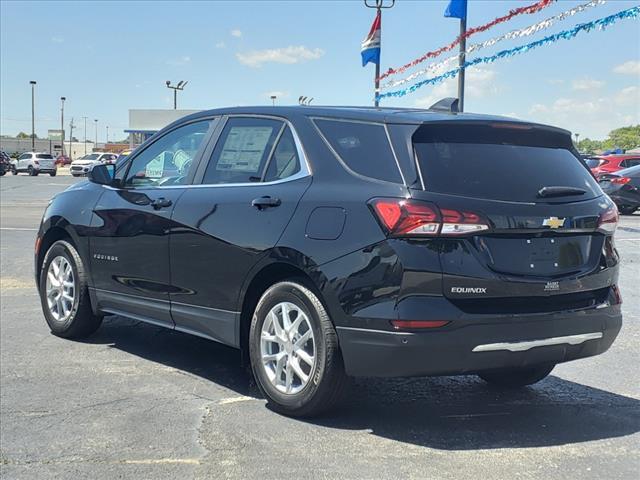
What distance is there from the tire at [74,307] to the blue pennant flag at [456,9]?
11054 millimetres

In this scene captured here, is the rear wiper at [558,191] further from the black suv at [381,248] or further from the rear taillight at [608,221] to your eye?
the rear taillight at [608,221]

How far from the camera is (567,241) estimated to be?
154 inches

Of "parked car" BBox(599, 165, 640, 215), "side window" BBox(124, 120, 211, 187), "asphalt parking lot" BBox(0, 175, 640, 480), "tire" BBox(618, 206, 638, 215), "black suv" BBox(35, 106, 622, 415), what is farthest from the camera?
"tire" BBox(618, 206, 638, 215)

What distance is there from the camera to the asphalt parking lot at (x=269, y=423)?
11.5 feet

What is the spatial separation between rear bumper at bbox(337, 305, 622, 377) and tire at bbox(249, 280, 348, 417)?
0.12 m

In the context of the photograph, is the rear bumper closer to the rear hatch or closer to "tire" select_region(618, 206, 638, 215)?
the rear hatch

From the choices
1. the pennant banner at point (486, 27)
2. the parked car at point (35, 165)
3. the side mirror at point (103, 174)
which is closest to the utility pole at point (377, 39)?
the pennant banner at point (486, 27)

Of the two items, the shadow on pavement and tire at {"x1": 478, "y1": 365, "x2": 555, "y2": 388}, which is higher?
tire at {"x1": 478, "y1": 365, "x2": 555, "y2": 388}

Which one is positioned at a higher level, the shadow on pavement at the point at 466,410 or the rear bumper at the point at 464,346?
the rear bumper at the point at 464,346

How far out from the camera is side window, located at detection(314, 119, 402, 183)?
12.6 ft

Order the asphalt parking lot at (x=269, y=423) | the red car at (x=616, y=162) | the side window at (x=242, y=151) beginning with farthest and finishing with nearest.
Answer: the red car at (x=616, y=162)
the side window at (x=242, y=151)
the asphalt parking lot at (x=269, y=423)

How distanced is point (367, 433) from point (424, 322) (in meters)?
0.80

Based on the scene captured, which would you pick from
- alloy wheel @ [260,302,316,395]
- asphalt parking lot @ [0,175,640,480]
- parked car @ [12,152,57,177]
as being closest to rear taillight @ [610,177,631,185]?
asphalt parking lot @ [0,175,640,480]

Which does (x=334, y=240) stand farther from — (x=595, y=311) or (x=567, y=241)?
(x=595, y=311)
